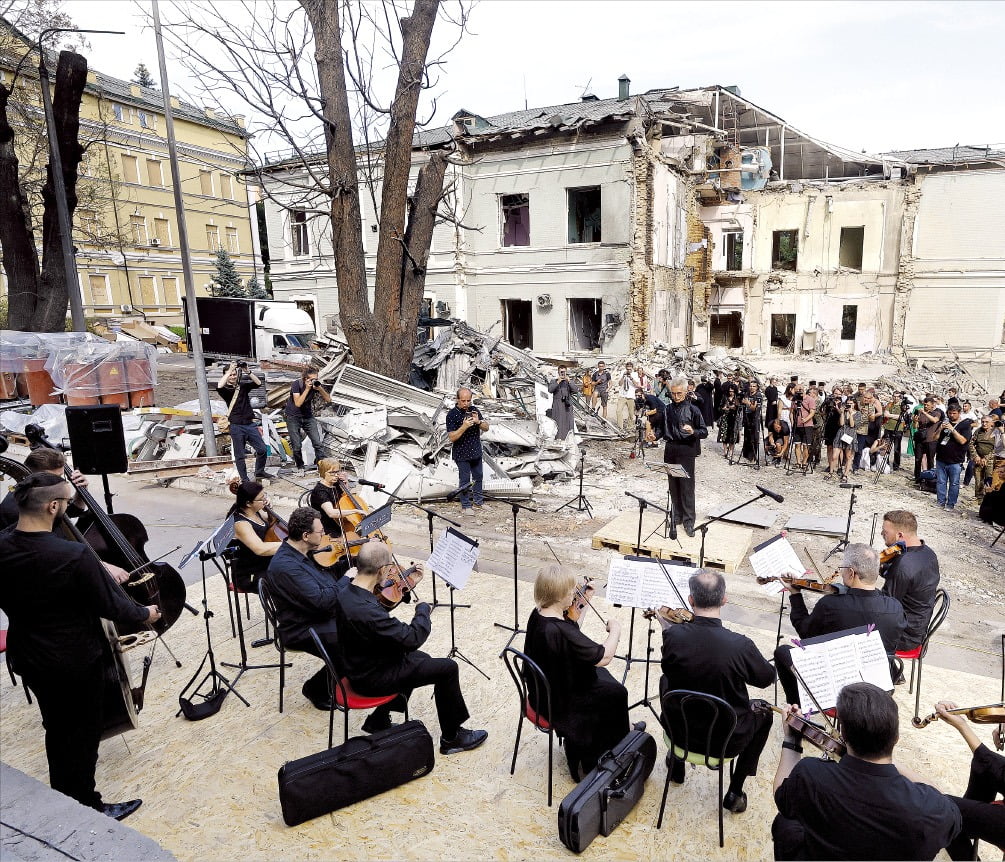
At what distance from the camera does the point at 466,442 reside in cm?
966

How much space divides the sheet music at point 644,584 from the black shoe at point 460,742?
4.42 ft

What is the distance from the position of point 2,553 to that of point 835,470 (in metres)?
→ 13.3

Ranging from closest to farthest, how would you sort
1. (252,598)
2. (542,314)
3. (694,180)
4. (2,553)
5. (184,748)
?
1. (2,553)
2. (184,748)
3. (252,598)
4. (542,314)
5. (694,180)

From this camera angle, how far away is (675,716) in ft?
11.7

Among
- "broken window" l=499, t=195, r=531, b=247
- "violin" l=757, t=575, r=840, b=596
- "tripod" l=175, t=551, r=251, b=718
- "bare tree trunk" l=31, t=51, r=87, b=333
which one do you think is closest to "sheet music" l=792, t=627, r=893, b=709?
"violin" l=757, t=575, r=840, b=596

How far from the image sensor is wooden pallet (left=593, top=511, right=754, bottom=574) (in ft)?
24.7

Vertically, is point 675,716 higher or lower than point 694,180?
lower

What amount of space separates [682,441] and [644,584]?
13.5 feet

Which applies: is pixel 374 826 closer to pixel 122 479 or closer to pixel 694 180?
pixel 122 479

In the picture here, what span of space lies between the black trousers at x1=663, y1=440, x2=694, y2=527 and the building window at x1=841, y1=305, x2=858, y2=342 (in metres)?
25.6

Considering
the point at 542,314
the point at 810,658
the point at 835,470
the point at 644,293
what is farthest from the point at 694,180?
the point at 810,658

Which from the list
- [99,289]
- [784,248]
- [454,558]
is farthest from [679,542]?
[99,289]

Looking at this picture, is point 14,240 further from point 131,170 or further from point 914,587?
point 131,170

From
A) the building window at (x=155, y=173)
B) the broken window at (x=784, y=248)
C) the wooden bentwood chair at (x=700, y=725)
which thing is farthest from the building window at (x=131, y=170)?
Result: the wooden bentwood chair at (x=700, y=725)
